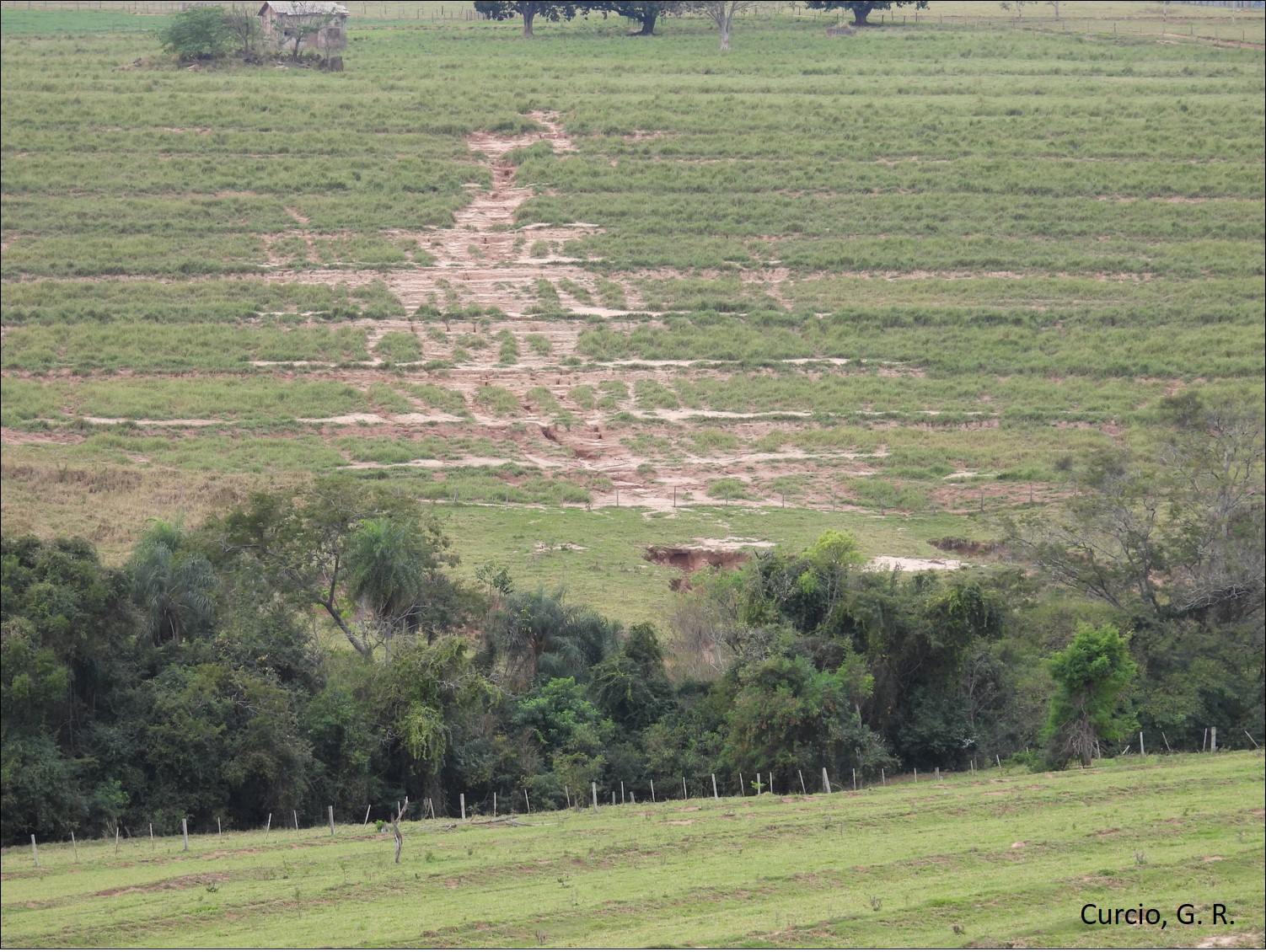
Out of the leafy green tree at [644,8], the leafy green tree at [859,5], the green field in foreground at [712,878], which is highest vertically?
the leafy green tree at [859,5]

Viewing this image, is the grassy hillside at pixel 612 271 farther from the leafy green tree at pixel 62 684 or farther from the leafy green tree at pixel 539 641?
the leafy green tree at pixel 62 684

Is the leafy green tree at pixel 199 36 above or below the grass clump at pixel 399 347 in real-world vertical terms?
above

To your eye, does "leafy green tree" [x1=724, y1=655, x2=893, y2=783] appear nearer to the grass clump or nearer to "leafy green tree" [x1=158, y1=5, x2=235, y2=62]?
the grass clump

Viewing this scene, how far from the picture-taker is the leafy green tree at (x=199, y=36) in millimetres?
81000

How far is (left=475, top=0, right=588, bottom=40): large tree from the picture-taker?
3622 inches

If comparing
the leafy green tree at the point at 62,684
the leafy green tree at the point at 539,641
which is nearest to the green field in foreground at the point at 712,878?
the leafy green tree at the point at 62,684

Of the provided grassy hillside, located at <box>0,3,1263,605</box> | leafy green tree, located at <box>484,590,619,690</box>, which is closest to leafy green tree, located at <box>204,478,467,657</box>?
leafy green tree, located at <box>484,590,619,690</box>

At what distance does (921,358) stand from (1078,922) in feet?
126

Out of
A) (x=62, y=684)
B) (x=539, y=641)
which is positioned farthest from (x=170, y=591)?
(x=539, y=641)

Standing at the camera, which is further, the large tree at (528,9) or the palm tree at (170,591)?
the large tree at (528,9)

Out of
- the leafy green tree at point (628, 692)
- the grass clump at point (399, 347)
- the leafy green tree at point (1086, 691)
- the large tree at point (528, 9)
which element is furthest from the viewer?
the large tree at point (528, 9)

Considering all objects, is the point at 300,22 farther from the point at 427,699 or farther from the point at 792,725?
the point at 792,725

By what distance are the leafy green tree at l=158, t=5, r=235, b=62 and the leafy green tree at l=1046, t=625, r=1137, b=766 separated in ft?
199

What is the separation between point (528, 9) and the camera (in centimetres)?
9206
